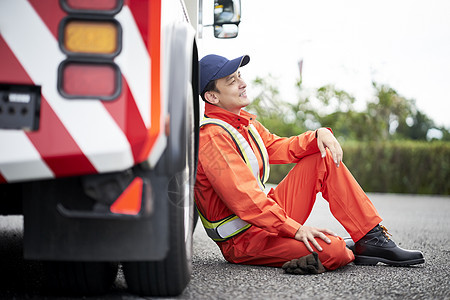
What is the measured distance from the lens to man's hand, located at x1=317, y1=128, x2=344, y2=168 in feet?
9.91

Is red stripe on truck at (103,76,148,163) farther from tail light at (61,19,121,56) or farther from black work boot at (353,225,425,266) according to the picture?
black work boot at (353,225,425,266)

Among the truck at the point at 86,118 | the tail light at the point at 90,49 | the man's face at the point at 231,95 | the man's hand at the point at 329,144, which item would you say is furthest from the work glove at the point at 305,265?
the tail light at the point at 90,49

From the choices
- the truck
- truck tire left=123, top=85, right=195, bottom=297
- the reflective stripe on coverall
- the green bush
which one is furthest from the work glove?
the green bush

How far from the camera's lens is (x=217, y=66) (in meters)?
3.23

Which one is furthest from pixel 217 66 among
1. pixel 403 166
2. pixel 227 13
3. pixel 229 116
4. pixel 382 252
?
pixel 403 166

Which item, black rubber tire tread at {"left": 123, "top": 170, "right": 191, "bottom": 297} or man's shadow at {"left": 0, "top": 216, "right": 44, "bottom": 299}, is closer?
black rubber tire tread at {"left": 123, "top": 170, "right": 191, "bottom": 297}

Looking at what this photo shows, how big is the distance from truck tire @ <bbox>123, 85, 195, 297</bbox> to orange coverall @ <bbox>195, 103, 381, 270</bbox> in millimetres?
638

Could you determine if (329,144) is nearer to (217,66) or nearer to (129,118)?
(217,66)

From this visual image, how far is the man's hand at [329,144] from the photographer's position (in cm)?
302

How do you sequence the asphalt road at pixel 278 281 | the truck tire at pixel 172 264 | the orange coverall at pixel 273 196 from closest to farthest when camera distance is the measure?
the truck tire at pixel 172 264 < the asphalt road at pixel 278 281 < the orange coverall at pixel 273 196

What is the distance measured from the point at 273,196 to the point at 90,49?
1.88 metres

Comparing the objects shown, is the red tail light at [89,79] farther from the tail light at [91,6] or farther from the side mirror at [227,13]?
the side mirror at [227,13]

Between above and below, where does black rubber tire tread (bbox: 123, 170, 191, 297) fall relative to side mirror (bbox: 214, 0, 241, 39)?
below

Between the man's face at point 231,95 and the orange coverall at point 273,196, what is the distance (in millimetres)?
67
